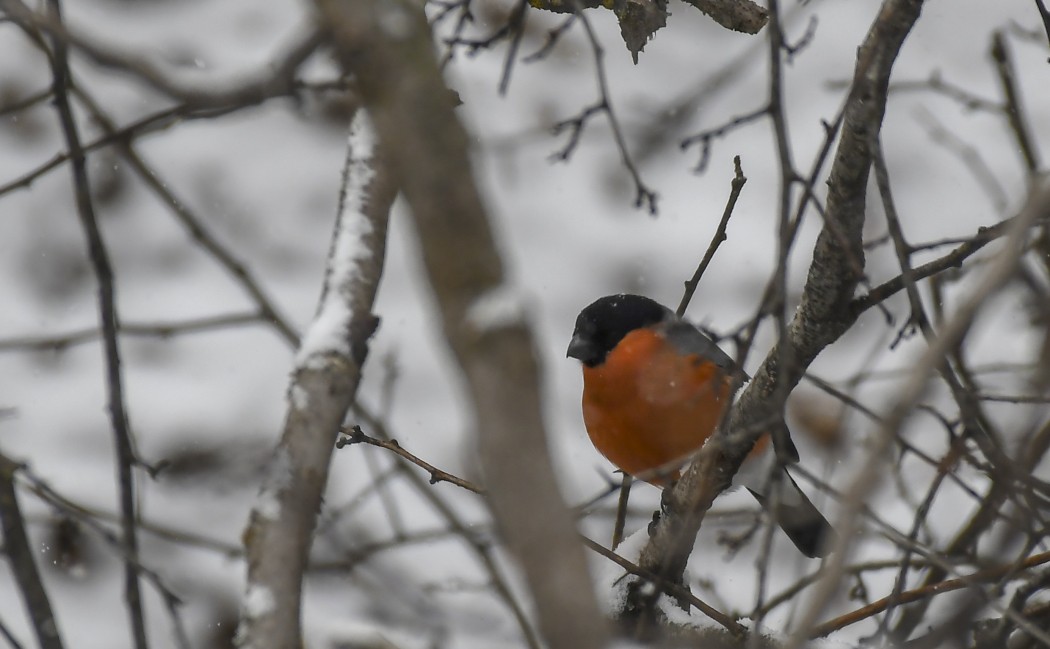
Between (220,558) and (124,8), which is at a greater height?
(124,8)

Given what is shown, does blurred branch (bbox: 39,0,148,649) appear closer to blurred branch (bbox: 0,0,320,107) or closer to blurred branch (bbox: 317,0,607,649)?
blurred branch (bbox: 0,0,320,107)

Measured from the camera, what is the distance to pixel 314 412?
1.27m

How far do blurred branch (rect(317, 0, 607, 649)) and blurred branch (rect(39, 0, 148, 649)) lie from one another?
108cm

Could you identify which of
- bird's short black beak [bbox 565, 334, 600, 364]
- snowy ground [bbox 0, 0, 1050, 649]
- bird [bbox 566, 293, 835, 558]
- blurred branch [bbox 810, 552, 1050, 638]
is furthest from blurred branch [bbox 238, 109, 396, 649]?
snowy ground [bbox 0, 0, 1050, 649]

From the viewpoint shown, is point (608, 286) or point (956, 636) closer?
point (956, 636)

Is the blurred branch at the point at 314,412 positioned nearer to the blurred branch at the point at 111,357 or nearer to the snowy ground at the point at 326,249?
the blurred branch at the point at 111,357

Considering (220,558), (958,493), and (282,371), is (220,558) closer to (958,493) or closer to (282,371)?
(282,371)

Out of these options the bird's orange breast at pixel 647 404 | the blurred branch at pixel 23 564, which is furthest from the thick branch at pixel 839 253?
the blurred branch at pixel 23 564

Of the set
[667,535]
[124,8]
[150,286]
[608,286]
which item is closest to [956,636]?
[667,535]

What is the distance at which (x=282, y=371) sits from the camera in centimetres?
608

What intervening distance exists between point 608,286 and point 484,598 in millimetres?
2333

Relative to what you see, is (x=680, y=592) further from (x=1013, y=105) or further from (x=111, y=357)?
(x=1013, y=105)

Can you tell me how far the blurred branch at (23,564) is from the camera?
183 cm

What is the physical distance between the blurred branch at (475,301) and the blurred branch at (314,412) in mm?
406
